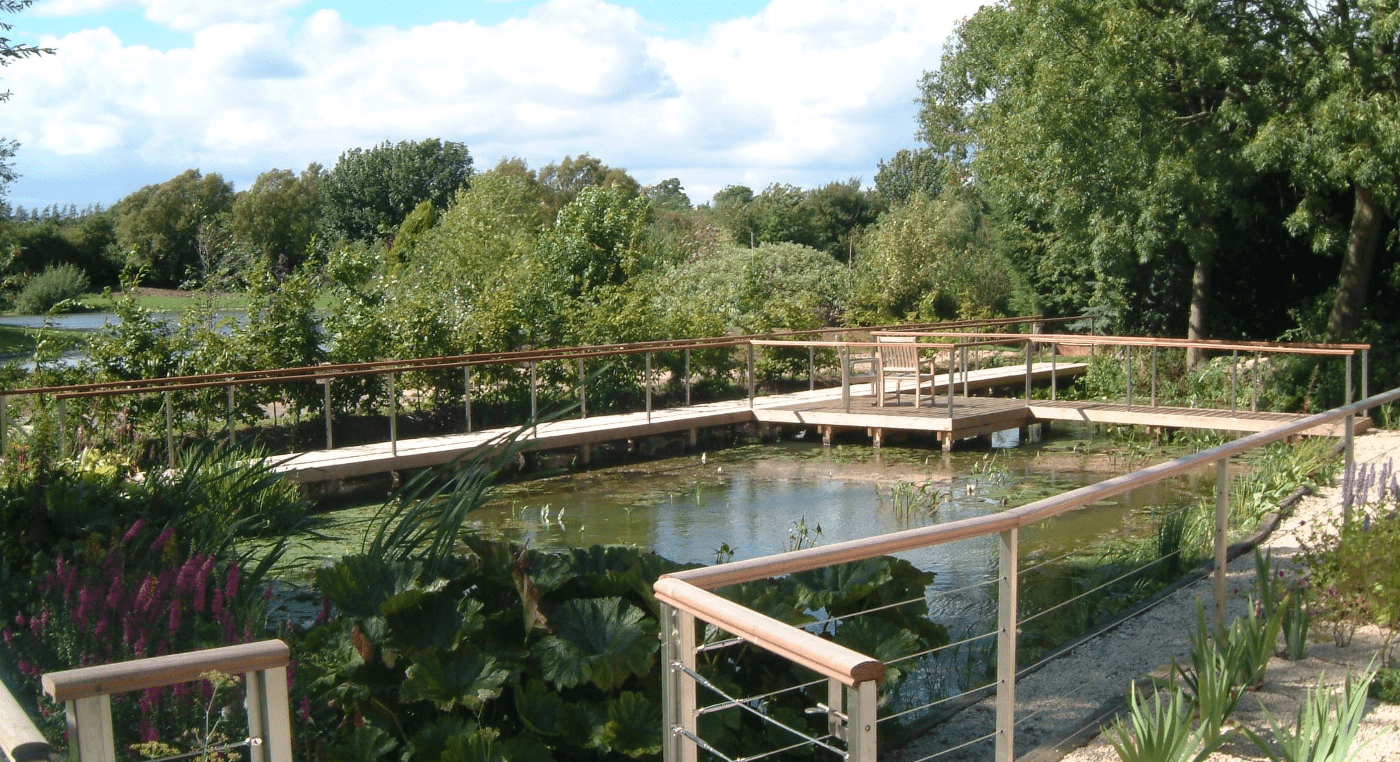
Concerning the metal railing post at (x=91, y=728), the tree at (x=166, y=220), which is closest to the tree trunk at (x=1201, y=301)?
the metal railing post at (x=91, y=728)

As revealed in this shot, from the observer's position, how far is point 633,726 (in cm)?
381

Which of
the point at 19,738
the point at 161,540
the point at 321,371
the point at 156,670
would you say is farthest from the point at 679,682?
the point at 321,371

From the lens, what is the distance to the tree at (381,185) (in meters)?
56.7

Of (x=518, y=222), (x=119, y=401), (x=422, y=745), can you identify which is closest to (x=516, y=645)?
(x=422, y=745)

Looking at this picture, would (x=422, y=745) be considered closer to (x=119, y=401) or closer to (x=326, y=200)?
(x=119, y=401)

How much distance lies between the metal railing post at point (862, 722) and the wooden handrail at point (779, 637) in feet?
0.13

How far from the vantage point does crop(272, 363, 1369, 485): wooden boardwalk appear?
12328 millimetres

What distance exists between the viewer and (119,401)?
11.8m

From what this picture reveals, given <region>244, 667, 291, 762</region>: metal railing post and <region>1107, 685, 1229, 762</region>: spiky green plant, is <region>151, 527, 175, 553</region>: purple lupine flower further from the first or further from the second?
<region>1107, 685, 1229, 762</region>: spiky green plant

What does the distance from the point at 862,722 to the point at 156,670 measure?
1097mm

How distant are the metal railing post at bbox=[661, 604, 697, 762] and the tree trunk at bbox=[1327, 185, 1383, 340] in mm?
14888

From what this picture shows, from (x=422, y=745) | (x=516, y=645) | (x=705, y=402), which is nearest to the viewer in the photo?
(x=422, y=745)

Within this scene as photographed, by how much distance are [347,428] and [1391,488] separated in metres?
10.8

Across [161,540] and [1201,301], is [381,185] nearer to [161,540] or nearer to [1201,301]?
[1201,301]
